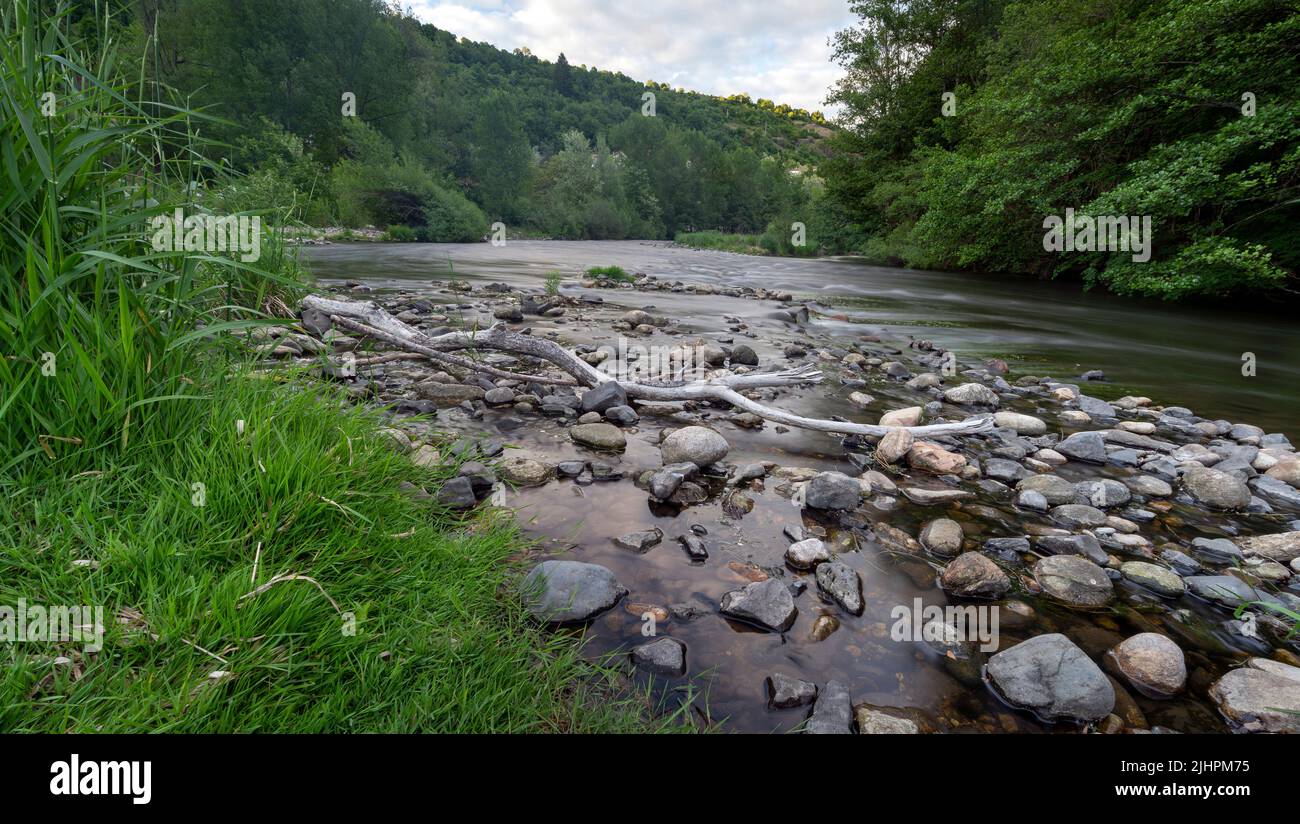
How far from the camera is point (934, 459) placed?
188 inches

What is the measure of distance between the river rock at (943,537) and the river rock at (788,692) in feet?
5.50

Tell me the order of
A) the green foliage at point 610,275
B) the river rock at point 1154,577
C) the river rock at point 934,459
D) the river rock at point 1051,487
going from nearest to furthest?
the river rock at point 1154,577 < the river rock at point 1051,487 < the river rock at point 934,459 < the green foliage at point 610,275

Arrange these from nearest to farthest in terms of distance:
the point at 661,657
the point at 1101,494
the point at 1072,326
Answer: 1. the point at 661,657
2. the point at 1101,494
3. the point at 1072,326

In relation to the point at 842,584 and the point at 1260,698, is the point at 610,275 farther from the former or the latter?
the point at 1260,698

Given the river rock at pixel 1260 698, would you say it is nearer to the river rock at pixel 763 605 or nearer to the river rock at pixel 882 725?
the river rock at pixel 882 725

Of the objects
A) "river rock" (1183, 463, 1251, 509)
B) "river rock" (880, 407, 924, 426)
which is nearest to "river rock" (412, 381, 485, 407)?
"river rock" (880, 407, 924, 426)

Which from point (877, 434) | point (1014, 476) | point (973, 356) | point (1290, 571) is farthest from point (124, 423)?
point (973, 356)

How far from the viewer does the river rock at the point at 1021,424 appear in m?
5.94

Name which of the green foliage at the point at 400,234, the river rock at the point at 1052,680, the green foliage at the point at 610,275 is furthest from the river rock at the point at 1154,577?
the green foliage at the point at 400,234

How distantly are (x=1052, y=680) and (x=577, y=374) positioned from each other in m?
4.76

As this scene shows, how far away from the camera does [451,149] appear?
72.3m

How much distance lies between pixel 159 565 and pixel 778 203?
86.4 meters

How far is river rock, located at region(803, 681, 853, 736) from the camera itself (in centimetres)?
213

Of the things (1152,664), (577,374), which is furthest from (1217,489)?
(577,374)
